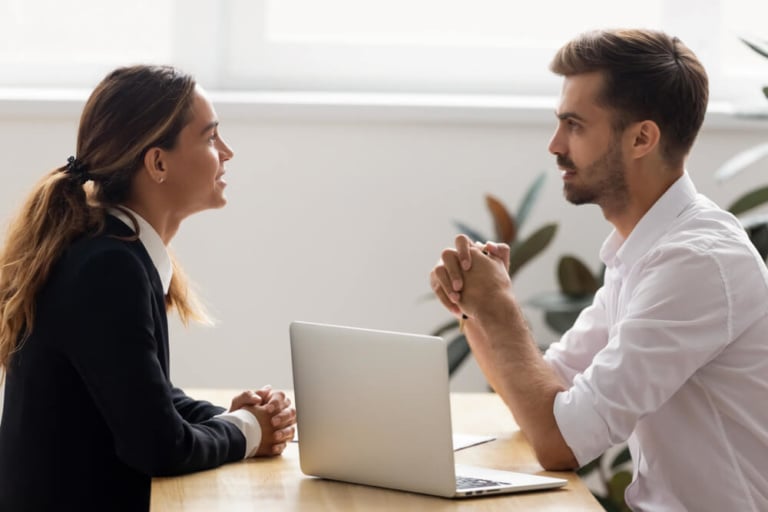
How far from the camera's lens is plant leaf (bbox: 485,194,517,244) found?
2.92 m

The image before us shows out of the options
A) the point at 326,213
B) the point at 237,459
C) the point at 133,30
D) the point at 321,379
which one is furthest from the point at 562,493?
the point at 133,30

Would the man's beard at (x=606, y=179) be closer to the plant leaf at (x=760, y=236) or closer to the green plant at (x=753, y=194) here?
the green plant at (x=753, y=194)

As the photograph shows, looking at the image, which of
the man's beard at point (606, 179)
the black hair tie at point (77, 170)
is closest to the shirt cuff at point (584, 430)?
the man's beard at point (606, 179)

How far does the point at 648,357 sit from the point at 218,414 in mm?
676

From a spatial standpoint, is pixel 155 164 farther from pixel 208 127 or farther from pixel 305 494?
pixel 305 494

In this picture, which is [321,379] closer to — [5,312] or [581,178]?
[5,312]

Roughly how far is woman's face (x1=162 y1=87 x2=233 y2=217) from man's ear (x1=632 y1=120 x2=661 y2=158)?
69 cm

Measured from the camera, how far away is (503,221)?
115 inches

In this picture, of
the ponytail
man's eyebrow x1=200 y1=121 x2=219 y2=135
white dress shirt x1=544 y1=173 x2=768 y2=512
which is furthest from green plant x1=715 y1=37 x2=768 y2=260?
the ponytail

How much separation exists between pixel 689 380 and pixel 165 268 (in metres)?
0.82

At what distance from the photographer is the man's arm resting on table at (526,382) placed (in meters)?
1.65

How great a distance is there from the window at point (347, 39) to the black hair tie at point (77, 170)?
157 centimetres

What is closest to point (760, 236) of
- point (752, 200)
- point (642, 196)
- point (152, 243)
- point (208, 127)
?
point (752, 200)

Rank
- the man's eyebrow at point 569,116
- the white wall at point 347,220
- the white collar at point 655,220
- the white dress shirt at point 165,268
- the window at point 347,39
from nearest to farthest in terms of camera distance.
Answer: the white dress shirt at point 165,268, the white collar at point 655,220, the man's eyebrow at point 569,116, the white wall at point 347,220, the window at point 347,39
